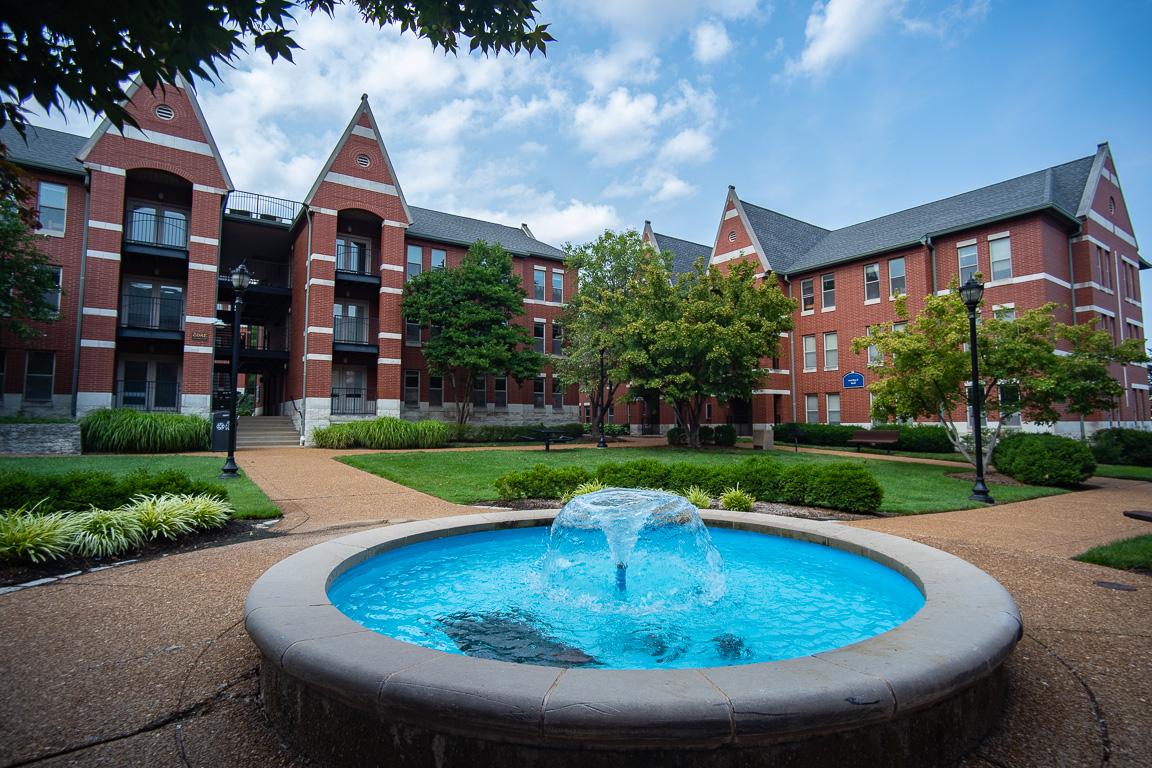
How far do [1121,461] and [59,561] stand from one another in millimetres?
29260

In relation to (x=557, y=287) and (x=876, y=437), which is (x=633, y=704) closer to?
(x=876, y=437)

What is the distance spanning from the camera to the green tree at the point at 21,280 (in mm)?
19172

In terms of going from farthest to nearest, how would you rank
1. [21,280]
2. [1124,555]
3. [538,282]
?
[538,282] → [21,280] → [1124,555]

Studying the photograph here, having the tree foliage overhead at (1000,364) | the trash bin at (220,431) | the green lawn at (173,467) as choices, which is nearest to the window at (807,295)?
the tree foliage overhead at (1000,364)

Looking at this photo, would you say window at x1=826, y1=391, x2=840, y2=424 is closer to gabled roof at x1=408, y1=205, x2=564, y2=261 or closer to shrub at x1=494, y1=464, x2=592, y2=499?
gabled roof at x1=408, y1=205, x2=564, y2=261

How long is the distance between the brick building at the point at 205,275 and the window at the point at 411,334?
116 mm

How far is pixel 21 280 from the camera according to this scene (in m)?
19.8

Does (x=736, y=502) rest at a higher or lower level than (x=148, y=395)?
lower

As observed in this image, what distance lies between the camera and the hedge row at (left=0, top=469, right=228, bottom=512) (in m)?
7.52

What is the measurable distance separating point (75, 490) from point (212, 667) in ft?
19.5

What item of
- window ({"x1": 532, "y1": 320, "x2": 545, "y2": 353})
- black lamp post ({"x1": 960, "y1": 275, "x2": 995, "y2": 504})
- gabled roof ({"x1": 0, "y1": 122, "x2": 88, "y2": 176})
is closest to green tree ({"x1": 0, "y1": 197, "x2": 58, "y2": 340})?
gabled roof ({"x1": 0, "y1": 122, "x2": 88, "y2": 176})

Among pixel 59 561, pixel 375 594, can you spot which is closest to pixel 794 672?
pixel 375 594

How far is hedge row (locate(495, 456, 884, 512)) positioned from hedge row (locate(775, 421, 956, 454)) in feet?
47.6

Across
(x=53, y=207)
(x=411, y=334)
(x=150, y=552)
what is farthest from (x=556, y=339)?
(x=150, y=552)
